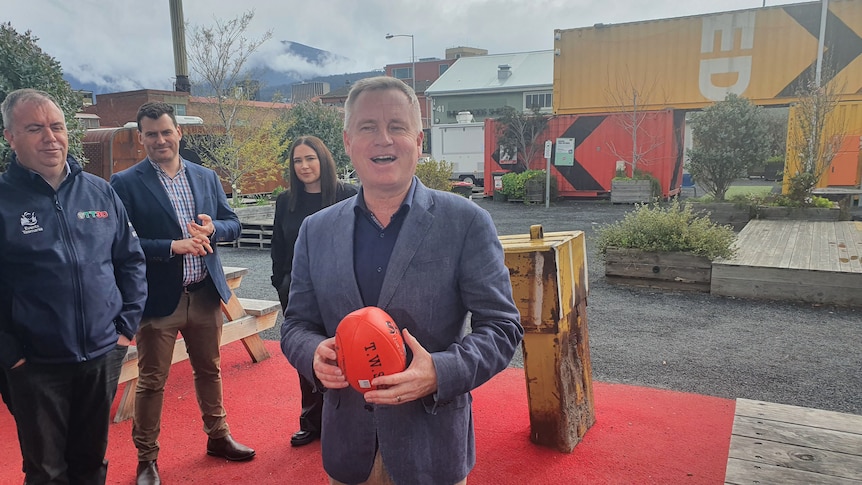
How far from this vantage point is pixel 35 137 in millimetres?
2484

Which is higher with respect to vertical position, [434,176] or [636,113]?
[636,113]

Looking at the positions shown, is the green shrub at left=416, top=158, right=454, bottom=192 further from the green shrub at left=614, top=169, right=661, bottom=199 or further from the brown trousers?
the brown trousers

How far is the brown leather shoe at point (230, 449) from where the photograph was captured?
11.3 ft

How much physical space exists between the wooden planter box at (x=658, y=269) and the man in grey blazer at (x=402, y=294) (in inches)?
249

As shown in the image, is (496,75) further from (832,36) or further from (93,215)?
(93,215)

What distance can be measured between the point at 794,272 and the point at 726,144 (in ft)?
23.8

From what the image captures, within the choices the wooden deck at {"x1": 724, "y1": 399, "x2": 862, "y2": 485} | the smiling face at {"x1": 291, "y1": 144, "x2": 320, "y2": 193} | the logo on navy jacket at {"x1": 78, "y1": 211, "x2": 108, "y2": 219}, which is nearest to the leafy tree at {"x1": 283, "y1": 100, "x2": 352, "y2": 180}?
the smiling face at {"x1": 291, "y1": 144, "x2": 320, "y2": 193}

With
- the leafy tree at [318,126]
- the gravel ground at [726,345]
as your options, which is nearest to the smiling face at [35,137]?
the gravel ground at [726,345]

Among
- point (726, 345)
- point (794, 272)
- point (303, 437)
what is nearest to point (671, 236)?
point (794, 272)

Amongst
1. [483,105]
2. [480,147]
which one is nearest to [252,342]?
[480,147]

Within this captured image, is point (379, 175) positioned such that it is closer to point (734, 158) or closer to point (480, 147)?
point (734, 158)

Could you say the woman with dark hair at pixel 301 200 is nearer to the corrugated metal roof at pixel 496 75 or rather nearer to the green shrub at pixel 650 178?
the green shrub at pixel 650 178

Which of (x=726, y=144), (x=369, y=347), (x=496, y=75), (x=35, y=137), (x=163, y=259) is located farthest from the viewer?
(x=496, y=75)

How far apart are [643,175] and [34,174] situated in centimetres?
1823
